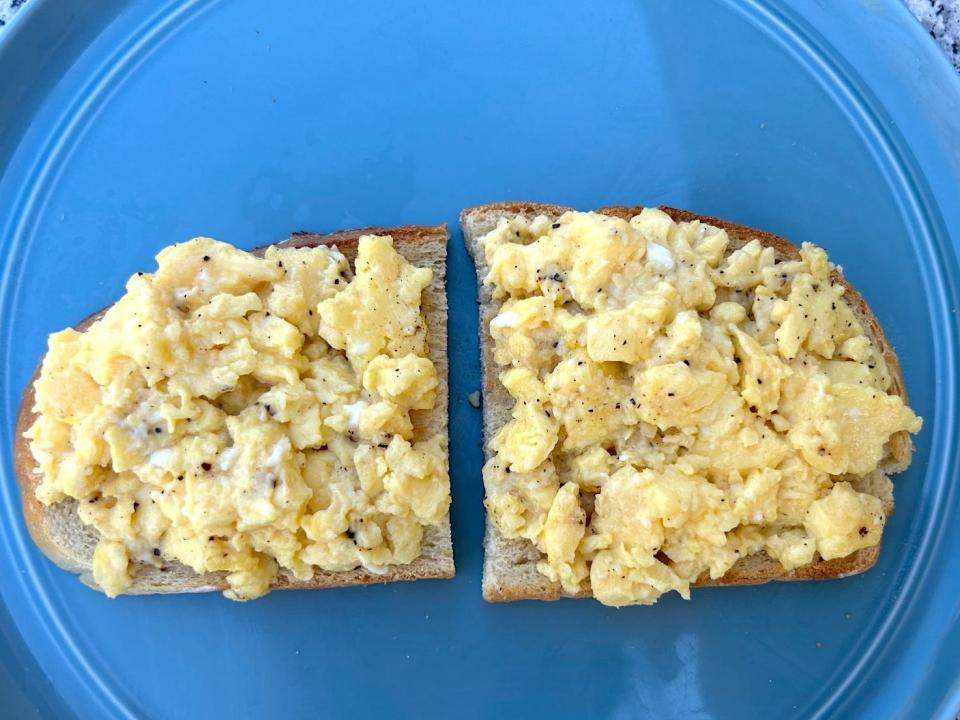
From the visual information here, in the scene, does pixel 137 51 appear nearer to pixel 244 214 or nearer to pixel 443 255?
pixel 244 214

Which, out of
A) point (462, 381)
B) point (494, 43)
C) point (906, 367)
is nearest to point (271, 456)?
point (462, 381)

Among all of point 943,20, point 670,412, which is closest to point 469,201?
point 670,412

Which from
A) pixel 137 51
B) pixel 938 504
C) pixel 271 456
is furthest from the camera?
pixel 137 51

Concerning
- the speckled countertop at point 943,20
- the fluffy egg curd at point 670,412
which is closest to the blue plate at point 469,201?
the speckled countertop at point 943,20

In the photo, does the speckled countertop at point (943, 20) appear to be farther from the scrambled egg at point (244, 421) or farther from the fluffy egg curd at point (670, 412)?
the scrambled egg at point (244, 421)

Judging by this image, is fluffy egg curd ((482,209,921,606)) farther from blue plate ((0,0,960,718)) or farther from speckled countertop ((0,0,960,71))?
speckled countertop ((0,0,960,71))

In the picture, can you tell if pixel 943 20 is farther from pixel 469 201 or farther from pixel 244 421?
pixel 244 421
